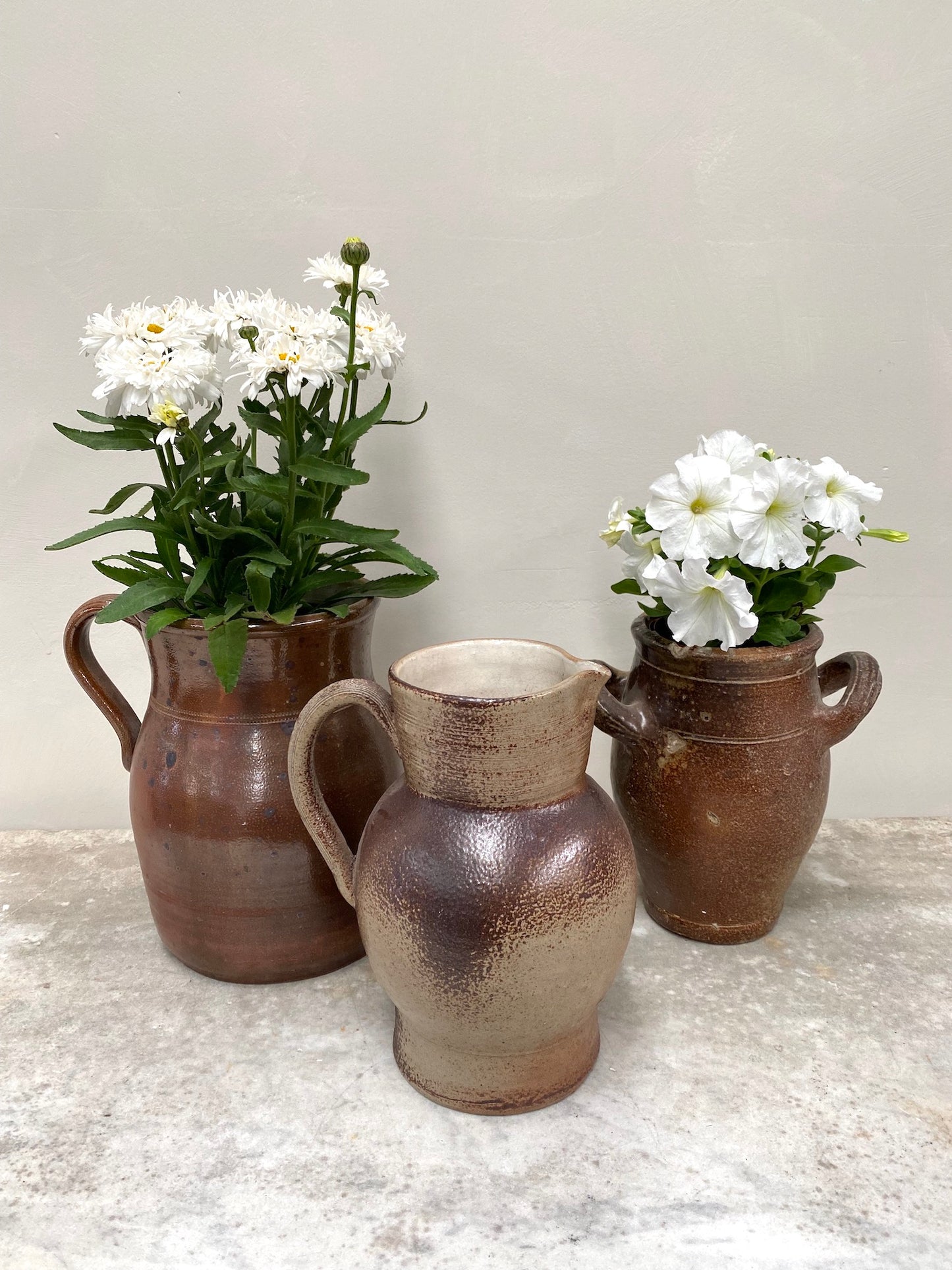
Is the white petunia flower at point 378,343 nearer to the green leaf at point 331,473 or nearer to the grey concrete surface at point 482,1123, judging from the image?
the green leaf at point 331,473

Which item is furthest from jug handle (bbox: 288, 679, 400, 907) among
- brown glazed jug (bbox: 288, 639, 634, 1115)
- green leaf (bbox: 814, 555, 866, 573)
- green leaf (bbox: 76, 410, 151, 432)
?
green leaf (bbox: 814, 555, 866, 573)

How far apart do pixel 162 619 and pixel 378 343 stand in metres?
0.37

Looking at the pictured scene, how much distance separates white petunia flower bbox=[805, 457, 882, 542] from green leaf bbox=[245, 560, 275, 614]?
0.58 metres

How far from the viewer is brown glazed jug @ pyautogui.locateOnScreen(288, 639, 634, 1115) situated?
0.86 metres

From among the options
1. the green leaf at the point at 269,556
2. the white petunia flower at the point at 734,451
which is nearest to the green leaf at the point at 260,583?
the green leaf at the point at 269,556

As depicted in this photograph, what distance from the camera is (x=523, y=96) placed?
1248 mm

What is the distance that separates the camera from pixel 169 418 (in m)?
0.92

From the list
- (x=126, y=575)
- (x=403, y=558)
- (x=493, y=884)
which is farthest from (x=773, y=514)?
(x=126, y=575)

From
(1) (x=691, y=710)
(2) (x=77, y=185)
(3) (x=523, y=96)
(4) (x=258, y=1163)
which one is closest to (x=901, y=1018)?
(1) (x=691, y=710)

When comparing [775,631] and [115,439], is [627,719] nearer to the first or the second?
[775,631]

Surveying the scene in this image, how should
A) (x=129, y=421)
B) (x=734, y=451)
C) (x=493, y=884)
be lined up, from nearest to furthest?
(x=493, y=884), (x=129, y=421), (x=734, y=451)

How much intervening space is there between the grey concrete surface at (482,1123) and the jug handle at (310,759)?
0.22 metres

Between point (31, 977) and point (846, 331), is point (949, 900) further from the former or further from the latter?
point (31, 977)

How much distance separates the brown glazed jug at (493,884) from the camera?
86 centimetres
